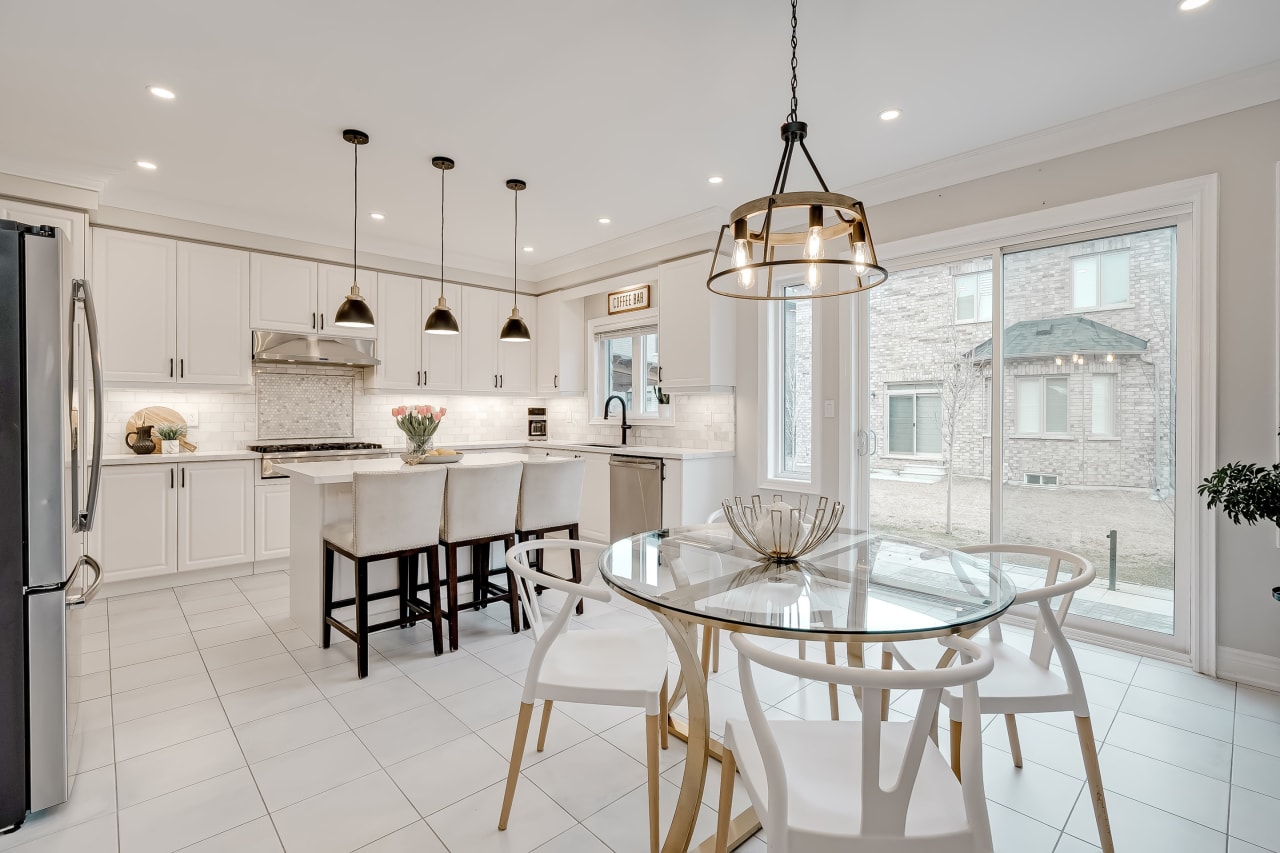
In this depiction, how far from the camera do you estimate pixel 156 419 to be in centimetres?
443

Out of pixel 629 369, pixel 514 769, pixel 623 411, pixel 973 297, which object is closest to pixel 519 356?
pixel 629 369

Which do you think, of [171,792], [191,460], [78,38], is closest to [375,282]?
[191,460]

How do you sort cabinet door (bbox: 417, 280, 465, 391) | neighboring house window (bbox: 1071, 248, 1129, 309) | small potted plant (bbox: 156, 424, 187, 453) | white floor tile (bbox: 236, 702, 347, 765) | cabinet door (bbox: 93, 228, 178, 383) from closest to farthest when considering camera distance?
white floor tile (bbox: 236, 702, 347, 765) < neighboring house window (bbox: 1071, 248, 1129, 309) < cabinet door (bbox: 93, 228, 178, 383) < small potted plant (bbox: 156, 424, 187, 453) < cabinet door (bbox: 417, 280, 465, 391)

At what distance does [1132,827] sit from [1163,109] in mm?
2991

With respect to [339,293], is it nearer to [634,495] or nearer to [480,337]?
[480,337]

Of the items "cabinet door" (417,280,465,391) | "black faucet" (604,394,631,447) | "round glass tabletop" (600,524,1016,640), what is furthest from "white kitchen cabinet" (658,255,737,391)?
"round glass tabletop" (600,524,1016,640)

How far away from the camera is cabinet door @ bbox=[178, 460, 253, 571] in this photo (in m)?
4.18

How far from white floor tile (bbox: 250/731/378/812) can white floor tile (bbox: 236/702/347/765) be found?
0.05m

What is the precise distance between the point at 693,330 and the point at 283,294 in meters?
3.19

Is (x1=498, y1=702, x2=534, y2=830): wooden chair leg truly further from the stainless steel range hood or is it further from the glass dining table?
the stainless steel range hood

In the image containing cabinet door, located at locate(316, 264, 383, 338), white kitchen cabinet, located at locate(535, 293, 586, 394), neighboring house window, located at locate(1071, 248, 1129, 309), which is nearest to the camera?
neighboring house window, located at locate(1071, 248, 1129, 309)

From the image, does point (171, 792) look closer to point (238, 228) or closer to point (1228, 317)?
point (238, 228)

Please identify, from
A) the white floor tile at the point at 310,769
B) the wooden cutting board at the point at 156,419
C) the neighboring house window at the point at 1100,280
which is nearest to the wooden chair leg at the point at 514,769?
the white floor tile at the point at 310,769

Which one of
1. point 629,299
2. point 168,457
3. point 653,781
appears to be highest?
point 629,299
